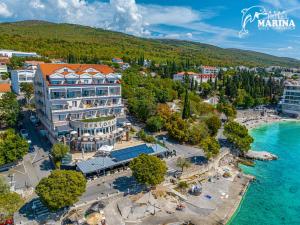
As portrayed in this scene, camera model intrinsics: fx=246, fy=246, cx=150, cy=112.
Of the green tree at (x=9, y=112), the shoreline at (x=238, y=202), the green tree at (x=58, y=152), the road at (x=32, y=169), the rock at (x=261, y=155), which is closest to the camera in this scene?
the shoreline at (x=238, y=202)

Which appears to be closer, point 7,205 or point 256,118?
point 7,205

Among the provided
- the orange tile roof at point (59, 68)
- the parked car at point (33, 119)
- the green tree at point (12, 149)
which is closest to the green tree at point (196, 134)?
the orange tile roof at point (59, 68)

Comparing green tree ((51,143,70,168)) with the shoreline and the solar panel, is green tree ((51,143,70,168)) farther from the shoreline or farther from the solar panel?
the shoreline

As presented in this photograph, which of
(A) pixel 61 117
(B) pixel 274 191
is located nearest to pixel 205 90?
(B) pixel 274 191

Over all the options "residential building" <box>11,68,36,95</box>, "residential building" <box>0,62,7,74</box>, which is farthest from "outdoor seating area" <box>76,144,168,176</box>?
"residential building" <box>0,62,7,74</box>

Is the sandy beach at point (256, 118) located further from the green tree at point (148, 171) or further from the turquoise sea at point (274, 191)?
the green tree at point (148, 171)

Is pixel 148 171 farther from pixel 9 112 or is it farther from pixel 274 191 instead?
pixel 9 112
